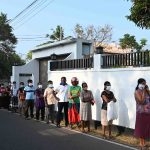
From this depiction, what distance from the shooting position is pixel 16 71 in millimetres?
33344

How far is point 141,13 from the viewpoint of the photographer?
11711 mm

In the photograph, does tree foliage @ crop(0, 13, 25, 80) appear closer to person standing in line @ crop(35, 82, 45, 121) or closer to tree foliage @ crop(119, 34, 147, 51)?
tree foliage @ crop(119, 34, 147, 51)

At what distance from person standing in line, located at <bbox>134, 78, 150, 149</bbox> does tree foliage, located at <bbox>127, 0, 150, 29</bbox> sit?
1.48 meters

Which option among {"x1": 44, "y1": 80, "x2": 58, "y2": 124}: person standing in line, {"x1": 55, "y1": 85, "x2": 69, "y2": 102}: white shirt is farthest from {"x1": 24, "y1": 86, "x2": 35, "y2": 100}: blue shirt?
{"x1": 55, "y1": 85, "x2": 69, "y2": 102}: white shirt

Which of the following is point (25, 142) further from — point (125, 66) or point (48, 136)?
point (125, 66)

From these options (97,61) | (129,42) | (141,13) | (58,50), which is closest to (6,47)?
(129,42)

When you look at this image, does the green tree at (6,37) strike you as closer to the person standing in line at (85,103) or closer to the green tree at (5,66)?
the green tree at (5,66)

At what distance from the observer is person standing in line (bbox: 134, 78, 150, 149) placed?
1177 centimetres

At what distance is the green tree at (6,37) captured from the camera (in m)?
54.7

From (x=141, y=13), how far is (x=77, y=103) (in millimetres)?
6006

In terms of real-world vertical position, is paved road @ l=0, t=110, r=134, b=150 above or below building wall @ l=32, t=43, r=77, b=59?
below

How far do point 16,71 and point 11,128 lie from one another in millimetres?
17165

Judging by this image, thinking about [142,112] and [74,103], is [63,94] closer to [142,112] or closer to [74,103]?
[74,103]

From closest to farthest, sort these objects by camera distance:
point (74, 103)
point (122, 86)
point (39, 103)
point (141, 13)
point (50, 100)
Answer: point (141, 13), point (122, 86), point (74, 103), point (50, 100), point (39, 103)
